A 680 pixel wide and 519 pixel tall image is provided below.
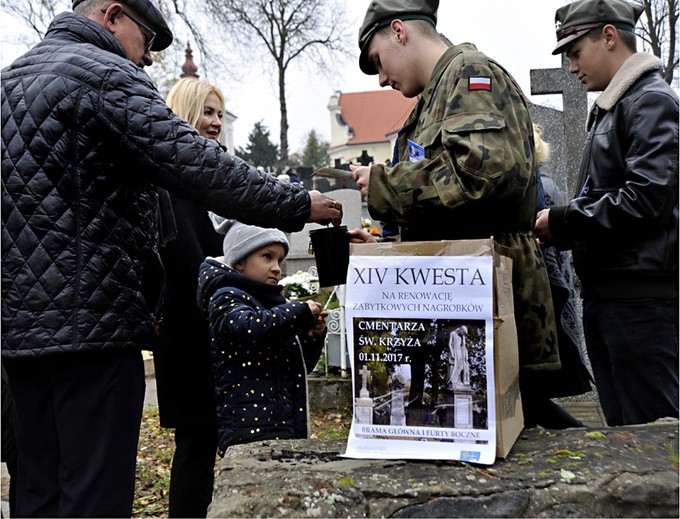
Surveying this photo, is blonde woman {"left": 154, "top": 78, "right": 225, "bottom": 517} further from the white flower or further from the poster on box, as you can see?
the white flower

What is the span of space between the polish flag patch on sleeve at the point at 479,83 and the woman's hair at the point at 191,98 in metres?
1.66

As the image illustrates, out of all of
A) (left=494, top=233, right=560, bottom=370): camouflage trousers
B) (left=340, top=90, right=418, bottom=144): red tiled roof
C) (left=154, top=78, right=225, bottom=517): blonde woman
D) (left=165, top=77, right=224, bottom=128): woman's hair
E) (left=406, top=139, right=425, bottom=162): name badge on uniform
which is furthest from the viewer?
(left=340, top=90, right=418, bottom=144): red tiled roof

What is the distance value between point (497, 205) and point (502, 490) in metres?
0.81

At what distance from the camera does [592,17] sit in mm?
3012

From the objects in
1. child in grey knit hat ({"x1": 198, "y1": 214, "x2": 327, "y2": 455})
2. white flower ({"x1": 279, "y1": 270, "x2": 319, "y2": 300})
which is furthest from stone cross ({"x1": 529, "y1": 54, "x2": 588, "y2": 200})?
child in grey knit hat ({"x1": 198, "y1": 214, "x2": 327, "y2": 455})

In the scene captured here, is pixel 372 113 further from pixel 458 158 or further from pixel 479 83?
pixel 458 158

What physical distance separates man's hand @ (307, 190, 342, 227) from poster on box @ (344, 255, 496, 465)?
0.52 m

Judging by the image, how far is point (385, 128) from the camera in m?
65.9

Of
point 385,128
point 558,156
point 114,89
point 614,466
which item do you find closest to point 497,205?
point 614,466

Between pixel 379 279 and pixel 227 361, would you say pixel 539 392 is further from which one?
pixel 227 361

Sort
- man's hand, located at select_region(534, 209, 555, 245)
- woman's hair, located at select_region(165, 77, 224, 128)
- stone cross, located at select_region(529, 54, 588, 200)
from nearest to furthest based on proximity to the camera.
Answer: man's hand, located at select_region(534, 209, 555, 245)
woman's hair, located at select_region(165, 77, 224, 128)
stone cross, located at select_region(529, 54, 588, 200)

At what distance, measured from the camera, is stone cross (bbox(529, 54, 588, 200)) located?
19.6ft

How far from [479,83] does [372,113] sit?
218ft

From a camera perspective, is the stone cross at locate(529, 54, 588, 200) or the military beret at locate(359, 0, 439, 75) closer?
the military beret at locate(359, 0, 439, 75)
